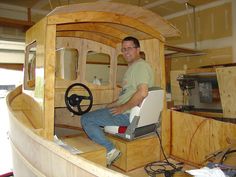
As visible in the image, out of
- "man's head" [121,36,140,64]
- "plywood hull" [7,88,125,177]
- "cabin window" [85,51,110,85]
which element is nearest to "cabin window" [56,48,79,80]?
"cabin window" [85,51,110,85]

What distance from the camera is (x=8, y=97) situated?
3258 mm

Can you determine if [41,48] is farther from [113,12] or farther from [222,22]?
[222,22]

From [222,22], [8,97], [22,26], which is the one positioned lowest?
[8,97]

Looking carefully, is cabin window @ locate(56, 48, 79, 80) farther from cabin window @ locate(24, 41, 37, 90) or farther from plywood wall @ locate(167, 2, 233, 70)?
plywood wall @ locate(167, 2, 233, 70)

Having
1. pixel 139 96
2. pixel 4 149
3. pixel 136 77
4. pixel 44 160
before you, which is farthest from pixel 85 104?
pixel 4 149

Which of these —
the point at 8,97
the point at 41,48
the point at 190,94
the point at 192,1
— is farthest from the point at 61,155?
the point at 192,1

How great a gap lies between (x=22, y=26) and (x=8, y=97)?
1442mm

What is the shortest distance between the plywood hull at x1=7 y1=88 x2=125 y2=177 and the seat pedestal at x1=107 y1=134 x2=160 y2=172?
3.37 ft

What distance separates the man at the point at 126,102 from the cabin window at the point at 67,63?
44.8 inches

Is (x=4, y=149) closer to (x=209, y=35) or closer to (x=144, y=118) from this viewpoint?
(x=144, y=118)

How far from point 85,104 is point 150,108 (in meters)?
1.18

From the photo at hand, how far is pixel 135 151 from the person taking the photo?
2732mm

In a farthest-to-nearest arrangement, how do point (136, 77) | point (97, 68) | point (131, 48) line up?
point (97, 68), point (131, 48), point (136, 77)

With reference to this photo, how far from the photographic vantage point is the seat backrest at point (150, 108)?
2615mm
